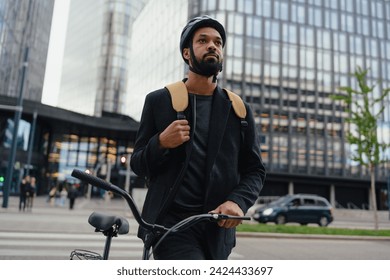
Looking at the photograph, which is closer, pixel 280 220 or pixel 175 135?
pixel 175 135

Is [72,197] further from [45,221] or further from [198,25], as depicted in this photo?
[198,25]

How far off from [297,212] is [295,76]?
32857 millimetres

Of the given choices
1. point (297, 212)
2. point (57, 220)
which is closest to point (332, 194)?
point (297, 212)

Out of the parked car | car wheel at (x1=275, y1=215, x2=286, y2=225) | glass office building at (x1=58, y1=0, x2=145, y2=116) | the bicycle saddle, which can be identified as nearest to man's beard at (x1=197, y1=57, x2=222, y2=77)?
the bicycle saddle

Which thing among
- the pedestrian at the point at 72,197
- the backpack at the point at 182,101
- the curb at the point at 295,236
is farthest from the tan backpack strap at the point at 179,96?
the pedestrian at the point at 72,197

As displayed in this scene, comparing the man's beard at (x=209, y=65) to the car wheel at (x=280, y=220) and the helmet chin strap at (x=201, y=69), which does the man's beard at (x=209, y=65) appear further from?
the car wheel at (x=280, y=220)

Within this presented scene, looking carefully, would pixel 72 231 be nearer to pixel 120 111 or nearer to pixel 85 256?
pixel 85 256

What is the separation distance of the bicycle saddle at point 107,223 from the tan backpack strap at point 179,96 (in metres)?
0.57

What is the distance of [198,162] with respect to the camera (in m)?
1.59

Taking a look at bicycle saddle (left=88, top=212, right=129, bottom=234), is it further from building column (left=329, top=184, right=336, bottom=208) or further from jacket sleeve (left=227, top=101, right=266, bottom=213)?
building column (left=329, top=184, right=336, bottom=208)

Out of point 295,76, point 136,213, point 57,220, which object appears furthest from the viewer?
point 295,76

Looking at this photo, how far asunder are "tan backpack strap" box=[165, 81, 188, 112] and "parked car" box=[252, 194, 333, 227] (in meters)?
15.1

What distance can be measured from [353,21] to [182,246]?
56506 mm

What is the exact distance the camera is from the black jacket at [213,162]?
1522 mm
